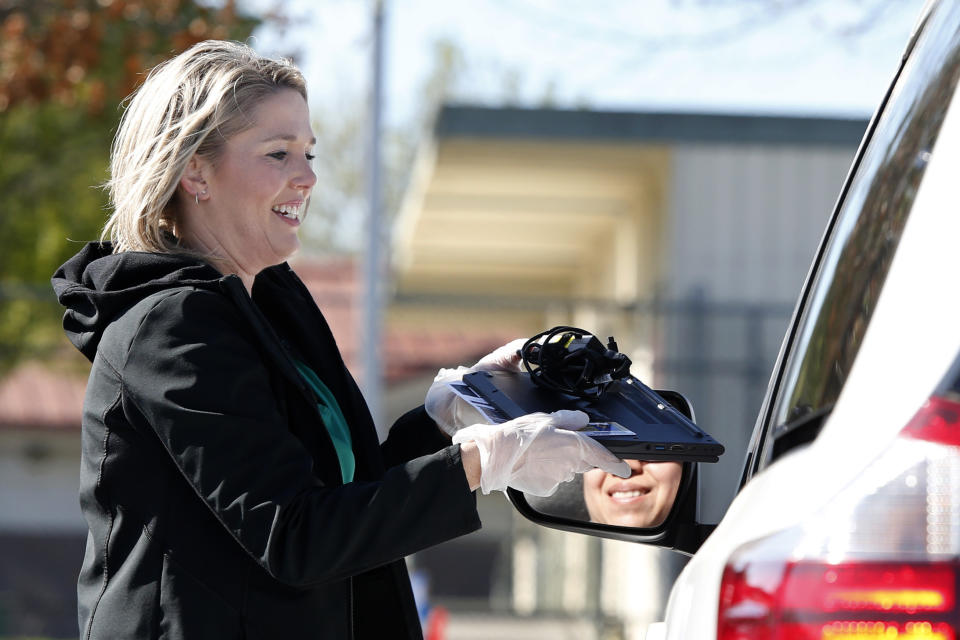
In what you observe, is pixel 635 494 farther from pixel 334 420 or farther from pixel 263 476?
pixel 263 476

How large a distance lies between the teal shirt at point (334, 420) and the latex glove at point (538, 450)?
29 cm

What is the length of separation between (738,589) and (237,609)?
881 millimetres

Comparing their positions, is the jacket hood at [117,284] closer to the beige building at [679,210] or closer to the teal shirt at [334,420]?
the teal shirt at [334,420]

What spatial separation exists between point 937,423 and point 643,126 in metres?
8.06

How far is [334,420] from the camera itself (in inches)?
86.6

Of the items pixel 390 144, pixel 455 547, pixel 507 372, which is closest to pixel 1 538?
pixel 455 547

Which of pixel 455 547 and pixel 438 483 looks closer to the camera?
pixel 438 483

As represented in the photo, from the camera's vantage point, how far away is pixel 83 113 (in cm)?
979

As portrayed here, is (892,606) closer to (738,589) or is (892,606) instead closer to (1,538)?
(738,589)

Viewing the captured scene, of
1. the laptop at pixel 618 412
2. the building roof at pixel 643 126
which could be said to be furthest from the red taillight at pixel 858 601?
the building roof at pixel 643 126

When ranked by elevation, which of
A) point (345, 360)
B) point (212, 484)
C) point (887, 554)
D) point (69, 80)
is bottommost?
point (345, 360)

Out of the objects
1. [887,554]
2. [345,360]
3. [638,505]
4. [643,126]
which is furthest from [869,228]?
[345,360]

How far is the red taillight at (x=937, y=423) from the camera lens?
3.95 ft

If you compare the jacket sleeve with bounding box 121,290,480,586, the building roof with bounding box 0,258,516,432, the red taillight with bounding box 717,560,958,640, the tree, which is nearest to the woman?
the jacket sleeve with bounding box 121,290,480,586
